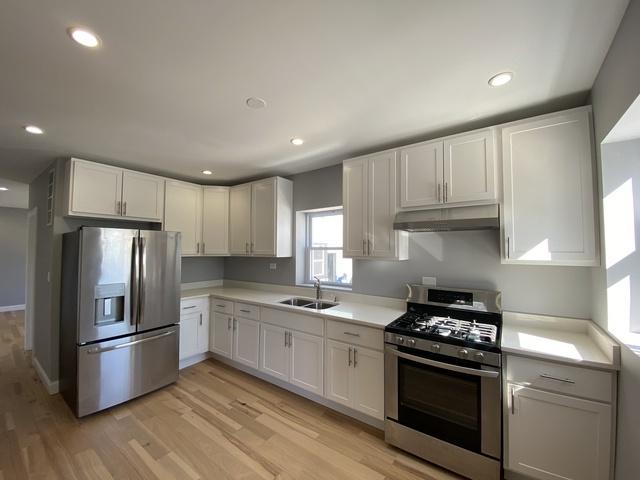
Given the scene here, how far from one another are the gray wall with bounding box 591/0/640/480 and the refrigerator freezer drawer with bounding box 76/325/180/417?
143 inches

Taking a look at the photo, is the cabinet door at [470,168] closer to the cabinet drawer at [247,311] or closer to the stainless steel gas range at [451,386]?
the stainless steel gas range at [451,386]

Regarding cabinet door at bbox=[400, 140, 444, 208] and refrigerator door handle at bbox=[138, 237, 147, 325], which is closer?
cabinet door at bbox=[400, 140, 444, 208]

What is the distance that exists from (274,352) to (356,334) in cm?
107

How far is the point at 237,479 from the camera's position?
5.87ft

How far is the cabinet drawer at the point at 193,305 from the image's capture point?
333cm

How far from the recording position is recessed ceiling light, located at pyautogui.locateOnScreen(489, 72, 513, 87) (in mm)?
1568

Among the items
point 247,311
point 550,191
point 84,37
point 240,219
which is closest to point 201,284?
point 240,219

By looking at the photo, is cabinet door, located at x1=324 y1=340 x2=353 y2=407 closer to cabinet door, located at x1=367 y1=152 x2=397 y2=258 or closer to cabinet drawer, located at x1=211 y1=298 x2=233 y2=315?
cabinet door, located at x1=367 y1=152 x2=397 y2=258

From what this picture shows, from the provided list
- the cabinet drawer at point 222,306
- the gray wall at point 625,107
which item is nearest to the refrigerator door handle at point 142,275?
the cabinet drawer at point 222,306

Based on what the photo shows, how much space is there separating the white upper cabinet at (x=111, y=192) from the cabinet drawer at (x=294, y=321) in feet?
6.35

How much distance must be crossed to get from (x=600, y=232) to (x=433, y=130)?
135 cm

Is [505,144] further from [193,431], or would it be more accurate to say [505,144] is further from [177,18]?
[193,431]

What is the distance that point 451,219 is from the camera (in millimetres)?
2123

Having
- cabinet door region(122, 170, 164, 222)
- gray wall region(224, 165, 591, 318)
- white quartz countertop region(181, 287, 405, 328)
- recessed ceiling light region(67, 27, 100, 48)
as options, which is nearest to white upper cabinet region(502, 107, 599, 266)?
gray wall region(224, 165, 591, 318)
